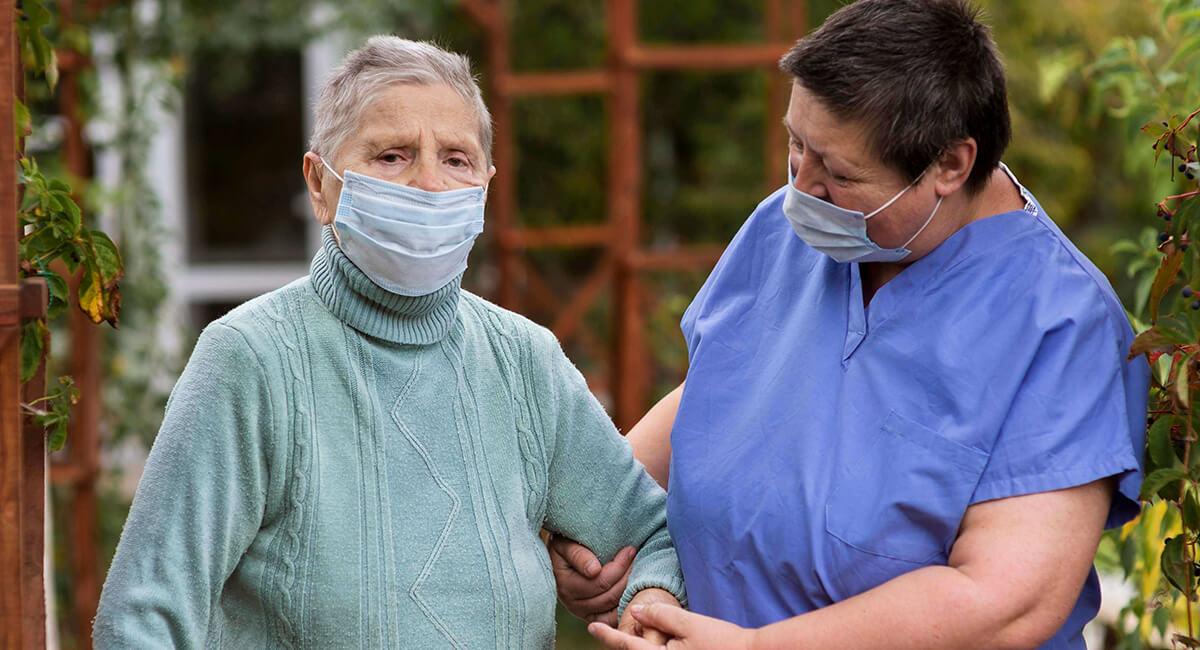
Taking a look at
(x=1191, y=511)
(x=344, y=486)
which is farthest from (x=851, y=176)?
(x=344, y=486)

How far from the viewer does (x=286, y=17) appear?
5.37 meters

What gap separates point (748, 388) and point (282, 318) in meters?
0.69

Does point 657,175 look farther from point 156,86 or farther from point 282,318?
point 282,318

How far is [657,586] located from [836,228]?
1.98 feet

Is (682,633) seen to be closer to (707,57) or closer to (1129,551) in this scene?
(1129,551)

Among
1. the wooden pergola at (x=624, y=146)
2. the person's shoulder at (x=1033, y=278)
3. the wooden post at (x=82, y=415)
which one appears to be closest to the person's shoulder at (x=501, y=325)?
the person's shoulder at (x=1033, y=278)

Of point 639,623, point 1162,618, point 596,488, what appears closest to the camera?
point 639,623

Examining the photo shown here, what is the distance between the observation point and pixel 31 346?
161 centimetres

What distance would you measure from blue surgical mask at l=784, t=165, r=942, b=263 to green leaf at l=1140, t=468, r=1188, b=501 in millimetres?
443

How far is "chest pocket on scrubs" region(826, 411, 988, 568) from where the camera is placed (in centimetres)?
175

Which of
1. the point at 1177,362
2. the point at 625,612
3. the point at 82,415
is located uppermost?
the point at 1177,362

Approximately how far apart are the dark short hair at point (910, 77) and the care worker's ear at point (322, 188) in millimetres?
661

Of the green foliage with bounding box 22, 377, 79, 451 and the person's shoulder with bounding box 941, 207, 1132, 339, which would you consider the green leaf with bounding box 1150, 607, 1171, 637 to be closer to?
the person's shoulder with bounding box 941, 207, 1132, 339

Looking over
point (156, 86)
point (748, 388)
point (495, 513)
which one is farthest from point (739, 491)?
point (156, 86)
